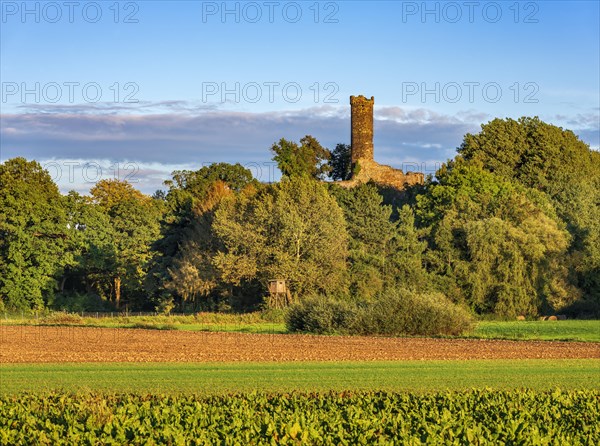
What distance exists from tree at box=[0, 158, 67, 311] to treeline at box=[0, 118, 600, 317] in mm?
123

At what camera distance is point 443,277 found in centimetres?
7669

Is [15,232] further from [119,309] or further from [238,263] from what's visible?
[238,263]

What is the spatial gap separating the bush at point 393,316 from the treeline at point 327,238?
1625 cm

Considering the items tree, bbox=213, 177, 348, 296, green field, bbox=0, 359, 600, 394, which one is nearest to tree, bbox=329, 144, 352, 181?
tree, bbox=213, 177, 348, 296

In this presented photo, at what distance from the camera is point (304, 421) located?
15234mm

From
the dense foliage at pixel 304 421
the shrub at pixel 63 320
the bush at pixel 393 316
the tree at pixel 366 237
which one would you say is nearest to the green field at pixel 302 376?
the dense foliage at pixel 304 421

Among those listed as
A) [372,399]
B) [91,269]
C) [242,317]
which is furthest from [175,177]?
[372,399]

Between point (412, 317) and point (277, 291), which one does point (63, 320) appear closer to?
point (277, 291)

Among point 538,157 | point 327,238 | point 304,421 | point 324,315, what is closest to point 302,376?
point 304,421

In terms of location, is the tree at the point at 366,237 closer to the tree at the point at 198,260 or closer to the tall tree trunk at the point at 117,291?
the tree at the point at 198,260

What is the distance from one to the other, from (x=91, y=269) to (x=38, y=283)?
32.4 feet

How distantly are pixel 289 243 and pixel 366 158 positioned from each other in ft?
90.4

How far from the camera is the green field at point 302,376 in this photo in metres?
27.4

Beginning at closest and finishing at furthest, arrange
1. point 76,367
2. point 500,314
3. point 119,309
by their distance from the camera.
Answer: point 76,367 < point 500,314 < point 119,309
